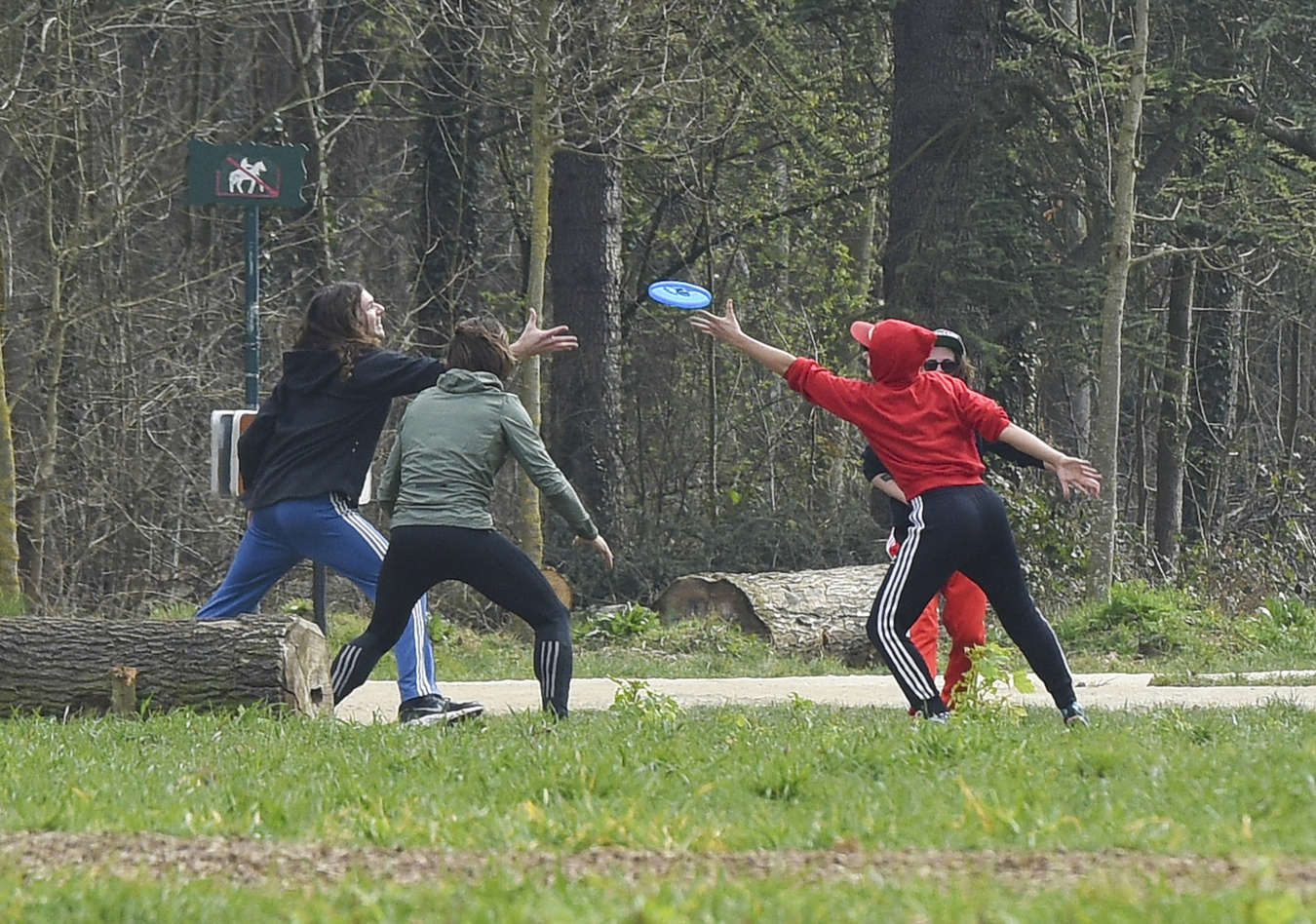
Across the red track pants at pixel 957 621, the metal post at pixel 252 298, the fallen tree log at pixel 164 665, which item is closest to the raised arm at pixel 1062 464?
the red track pants at pixel 957 621

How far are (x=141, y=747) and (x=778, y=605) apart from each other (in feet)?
28.8

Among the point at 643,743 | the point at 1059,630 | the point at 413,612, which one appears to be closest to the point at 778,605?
the point at 1059,630

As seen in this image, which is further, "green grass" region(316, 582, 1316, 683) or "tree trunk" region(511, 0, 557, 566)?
"tree trunk" region(511, 0, 557, 566)

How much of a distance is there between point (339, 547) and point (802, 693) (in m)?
3.53

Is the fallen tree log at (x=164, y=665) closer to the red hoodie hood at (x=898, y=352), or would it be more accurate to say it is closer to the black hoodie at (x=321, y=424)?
the black hoodie at (x=321, y=424)

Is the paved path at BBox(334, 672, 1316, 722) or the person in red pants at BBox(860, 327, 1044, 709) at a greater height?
the person in red pants at BBox(860, 327, 1044, 709)

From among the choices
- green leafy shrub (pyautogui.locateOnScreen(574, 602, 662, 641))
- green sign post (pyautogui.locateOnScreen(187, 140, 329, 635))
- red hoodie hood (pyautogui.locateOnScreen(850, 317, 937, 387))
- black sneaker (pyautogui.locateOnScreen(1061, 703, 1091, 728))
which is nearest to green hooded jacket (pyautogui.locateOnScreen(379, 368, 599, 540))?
red hoodie hood (pyautogui.locateOnScreen(850, 317, 937, 387))

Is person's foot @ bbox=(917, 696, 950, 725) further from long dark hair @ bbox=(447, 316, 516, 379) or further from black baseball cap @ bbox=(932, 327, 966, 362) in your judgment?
long dark hair @ bbox=(447, 316, 516, 379)

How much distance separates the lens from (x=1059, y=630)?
52.0ft

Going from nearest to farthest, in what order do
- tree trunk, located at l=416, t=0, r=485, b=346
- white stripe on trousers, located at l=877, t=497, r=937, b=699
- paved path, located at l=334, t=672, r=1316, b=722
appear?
white stripe on trousers, located at l=877, t=497, r=937, b=699 → paved path, located at l=334, t=672, r=1316, b=722 → tree trunk, located at l=416, t=0, r=485, b=346

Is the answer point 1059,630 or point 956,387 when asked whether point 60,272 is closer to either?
point 1059,630

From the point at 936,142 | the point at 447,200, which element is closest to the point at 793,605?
the point at 936,142

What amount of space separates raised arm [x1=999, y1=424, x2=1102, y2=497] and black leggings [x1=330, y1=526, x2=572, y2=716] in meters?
2.20

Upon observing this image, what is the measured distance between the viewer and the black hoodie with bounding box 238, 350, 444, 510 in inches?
360
